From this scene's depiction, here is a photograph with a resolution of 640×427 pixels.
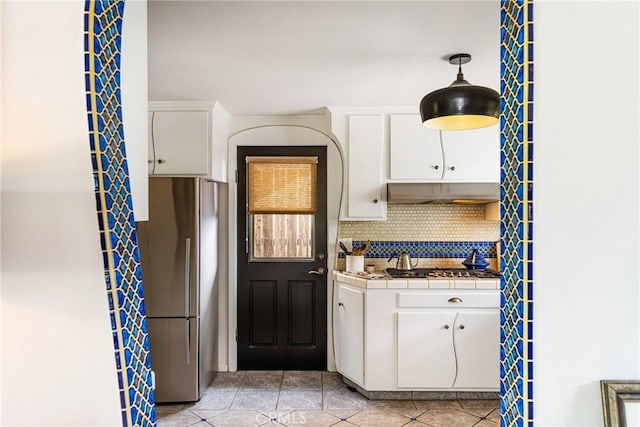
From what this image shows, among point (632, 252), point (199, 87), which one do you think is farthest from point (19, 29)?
point (199, 87)

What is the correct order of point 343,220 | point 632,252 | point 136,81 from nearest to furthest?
point 632,252 < point 136,81 < point 343,220

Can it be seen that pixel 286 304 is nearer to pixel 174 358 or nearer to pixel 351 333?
pixel 351 333

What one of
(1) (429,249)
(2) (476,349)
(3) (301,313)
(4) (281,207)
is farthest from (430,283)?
(4) (281,207)

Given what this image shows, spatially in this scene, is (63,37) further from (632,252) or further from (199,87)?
(199,87)

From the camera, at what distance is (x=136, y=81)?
1.26m

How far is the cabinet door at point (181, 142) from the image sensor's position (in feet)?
10.5

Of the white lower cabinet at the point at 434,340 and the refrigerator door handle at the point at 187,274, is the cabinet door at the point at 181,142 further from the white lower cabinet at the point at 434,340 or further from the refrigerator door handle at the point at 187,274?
the white lower cabinet at the point at 434,340

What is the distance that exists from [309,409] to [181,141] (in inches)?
90.3

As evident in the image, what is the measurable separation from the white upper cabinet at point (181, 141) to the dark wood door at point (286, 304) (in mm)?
599

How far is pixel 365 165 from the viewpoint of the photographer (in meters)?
3.35

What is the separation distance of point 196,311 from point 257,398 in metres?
0.83

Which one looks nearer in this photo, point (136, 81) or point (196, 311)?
point (136, 81)

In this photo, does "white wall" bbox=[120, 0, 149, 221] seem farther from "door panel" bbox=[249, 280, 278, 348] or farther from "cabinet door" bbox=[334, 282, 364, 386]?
"door panel" bbox=[249, 280, 278, 348]

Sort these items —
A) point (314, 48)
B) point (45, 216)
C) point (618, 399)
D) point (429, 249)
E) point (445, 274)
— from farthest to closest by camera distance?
point (429, 249) < point (445, 274) < point (314, 48) < point (45, 216) < point (618, 399)
